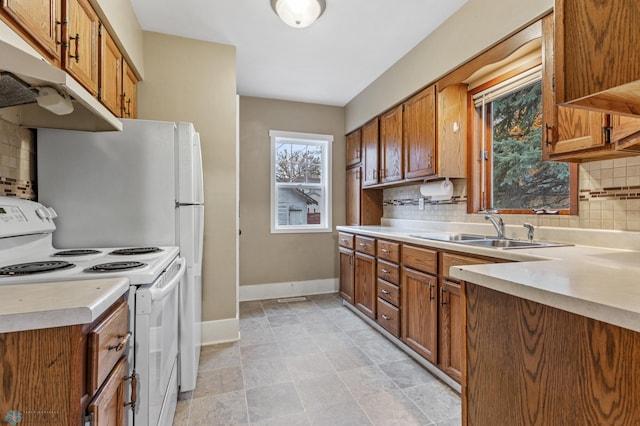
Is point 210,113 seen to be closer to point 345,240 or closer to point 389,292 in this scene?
point 345,240

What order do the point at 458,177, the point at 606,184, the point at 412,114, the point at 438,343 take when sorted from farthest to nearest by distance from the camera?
the point at 412,114
the point at 458,177
the point at 438,343
the point at 606,184

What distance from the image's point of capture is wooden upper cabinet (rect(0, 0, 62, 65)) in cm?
113

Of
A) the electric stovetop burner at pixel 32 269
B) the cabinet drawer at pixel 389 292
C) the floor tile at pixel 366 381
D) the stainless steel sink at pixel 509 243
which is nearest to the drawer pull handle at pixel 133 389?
the electric stovetop burner at pixel 32 269

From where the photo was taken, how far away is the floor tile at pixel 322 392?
186 centimetres

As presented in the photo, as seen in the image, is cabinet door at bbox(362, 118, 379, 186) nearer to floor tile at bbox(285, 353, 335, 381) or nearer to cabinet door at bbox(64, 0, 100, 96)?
floor tile at bbox(285, 353, 335, 381)

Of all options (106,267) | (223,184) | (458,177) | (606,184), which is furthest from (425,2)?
(106,267)

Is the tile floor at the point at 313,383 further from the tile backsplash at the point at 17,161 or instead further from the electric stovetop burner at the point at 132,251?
the tile backsplash at the point at 17,161

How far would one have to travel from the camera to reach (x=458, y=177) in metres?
2.66

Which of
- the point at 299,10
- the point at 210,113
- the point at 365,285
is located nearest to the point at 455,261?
Answer: the point at 365,285

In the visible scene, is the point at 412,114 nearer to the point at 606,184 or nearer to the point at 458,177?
the point at 458,177

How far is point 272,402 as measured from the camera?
1.87 meters

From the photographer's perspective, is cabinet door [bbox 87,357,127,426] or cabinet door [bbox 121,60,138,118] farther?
cabinet door [bbox 121,60,138,118]

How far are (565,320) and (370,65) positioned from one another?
3008mm

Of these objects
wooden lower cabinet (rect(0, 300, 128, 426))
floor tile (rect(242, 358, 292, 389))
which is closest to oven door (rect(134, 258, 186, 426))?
wooden lower cabinet (rect(0, 300, 128, 426))
